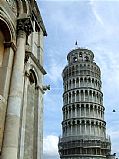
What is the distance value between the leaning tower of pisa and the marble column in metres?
43.3

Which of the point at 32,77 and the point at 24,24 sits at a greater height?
the point at 24,24

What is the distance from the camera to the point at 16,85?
10117 mm

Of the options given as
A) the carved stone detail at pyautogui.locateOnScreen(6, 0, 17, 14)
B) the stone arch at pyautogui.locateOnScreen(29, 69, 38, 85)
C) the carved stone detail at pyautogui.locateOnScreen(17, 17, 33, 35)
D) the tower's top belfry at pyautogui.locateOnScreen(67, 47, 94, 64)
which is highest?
the tower's top belfry at pyautogui.locateOnScreen(67, 47, 94, 64)

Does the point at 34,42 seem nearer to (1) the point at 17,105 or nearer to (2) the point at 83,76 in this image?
(1) the point at 17,105

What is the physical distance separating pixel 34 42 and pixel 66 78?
45033 millimetres

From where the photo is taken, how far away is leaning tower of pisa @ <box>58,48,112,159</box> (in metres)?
52.6

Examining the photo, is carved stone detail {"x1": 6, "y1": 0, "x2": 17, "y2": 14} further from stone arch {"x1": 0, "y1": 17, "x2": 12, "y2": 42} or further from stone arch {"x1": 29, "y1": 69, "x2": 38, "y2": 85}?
stone arch {"x1": 29, "y1": 69, "x2": 38, "y2": 85}

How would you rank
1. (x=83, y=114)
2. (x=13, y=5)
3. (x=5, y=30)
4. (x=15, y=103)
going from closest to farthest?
1. (x=15, y=103)
2. (x=5, y=30)
3. (x=13, y=5)
4. (x=83, y=114)

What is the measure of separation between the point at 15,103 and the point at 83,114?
4640 cm

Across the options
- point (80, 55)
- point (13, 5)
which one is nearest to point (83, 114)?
point (80, 55)

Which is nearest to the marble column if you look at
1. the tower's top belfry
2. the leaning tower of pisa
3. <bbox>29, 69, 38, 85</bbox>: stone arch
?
<bbox>29, 69, 38, 85</bbox>: stone arch

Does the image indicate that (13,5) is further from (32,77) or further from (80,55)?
(80,55)

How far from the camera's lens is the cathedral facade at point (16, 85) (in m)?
9.32

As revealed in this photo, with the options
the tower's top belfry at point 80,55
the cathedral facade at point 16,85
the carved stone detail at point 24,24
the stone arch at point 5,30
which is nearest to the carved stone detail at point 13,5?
the cathedral facade at point 16,85
